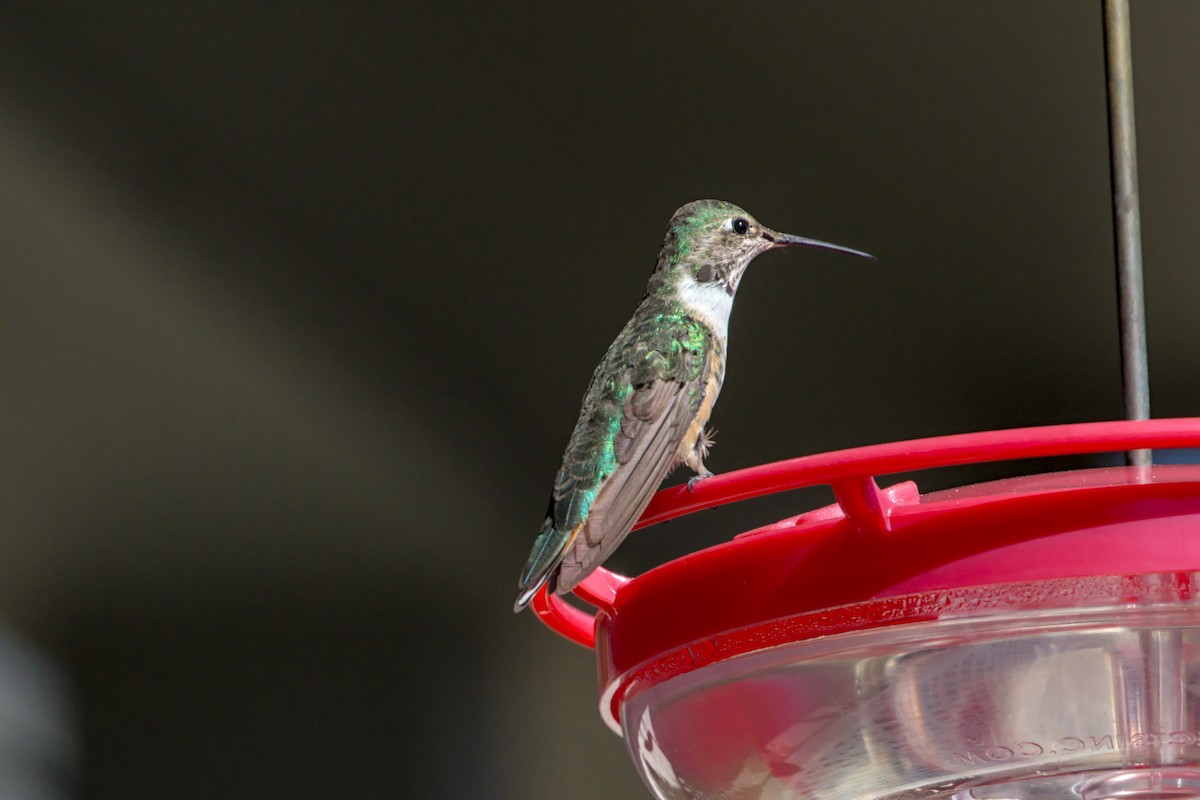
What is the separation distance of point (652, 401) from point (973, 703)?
0.50 meters

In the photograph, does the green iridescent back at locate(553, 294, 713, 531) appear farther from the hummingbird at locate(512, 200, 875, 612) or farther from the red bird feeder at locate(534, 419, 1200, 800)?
the red bird feeder at locate(534, 419, 1200, 800)

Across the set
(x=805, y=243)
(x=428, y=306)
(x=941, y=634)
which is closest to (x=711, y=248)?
(x=805, y=243)

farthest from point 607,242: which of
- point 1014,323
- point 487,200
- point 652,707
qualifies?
point 652,707

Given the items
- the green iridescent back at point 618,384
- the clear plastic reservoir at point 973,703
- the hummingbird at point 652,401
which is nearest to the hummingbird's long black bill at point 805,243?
the hummingbird at point 652,401

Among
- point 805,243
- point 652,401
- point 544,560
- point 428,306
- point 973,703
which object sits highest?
point 428,306

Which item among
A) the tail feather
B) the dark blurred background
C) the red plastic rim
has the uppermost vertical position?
the dark blurred background

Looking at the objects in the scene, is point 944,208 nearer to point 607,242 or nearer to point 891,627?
point 607,242

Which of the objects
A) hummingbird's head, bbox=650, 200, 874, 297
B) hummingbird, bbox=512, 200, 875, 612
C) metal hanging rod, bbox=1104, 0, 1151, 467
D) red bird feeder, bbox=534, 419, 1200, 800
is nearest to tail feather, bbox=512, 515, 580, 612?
hummingbird, bbox=512, 200, 875, 612

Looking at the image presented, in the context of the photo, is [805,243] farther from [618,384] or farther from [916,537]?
[916,537]

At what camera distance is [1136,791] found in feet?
2.77

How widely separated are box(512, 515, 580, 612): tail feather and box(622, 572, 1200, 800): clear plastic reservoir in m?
0.14

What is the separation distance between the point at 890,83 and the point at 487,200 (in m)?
0.89

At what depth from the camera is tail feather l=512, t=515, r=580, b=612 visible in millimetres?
969

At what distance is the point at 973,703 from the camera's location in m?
0.76
